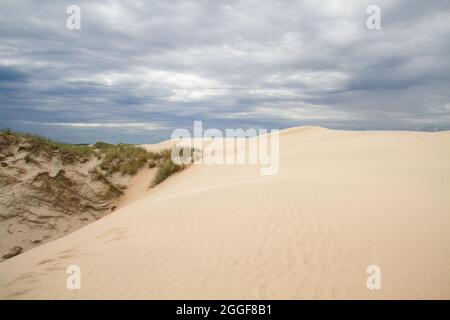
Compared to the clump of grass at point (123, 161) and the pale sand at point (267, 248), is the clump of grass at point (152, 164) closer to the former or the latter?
the clump of grass at point (123, 161)

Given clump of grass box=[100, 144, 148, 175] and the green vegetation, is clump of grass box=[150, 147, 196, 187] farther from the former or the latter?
clump of grass box=[100, 144, 148, 175]

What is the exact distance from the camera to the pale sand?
3.30 meters

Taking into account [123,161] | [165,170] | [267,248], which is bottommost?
[267,248]

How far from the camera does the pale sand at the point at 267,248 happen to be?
330 cm

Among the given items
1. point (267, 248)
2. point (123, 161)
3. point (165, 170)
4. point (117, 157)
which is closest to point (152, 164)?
point (123, 161)

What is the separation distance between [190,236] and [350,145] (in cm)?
1113

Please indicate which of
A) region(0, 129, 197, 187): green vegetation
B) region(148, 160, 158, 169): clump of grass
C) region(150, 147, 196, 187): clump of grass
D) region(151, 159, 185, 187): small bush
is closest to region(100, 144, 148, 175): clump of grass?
region(0, 129, 197, 187): green vegetation

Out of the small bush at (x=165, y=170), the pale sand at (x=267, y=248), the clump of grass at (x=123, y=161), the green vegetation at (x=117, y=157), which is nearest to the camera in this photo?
the pale sand at (x=267, y=248)

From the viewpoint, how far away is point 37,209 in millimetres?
10586

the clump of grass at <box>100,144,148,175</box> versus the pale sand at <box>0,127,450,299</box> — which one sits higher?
the clump of grass at <box>100,144,148,175</box>

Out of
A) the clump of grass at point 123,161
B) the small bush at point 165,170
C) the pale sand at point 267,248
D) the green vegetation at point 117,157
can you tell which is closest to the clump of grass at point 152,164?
the green vegetation at point 117,157

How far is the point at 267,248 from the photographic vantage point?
413cm

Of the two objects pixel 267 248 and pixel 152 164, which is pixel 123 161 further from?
pixel 267 248
